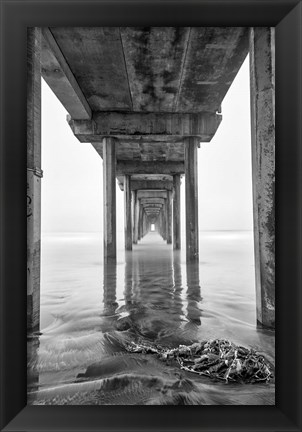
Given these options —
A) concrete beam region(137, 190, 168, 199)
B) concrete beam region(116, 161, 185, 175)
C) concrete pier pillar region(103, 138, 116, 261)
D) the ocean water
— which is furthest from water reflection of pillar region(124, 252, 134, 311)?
concrete beam region(137, 190, 168, 199)

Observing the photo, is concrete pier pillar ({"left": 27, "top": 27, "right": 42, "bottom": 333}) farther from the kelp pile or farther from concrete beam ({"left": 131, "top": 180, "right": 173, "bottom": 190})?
concrete beam ({"left": 131, "top": 180, "right": 173, "bottom": 190})

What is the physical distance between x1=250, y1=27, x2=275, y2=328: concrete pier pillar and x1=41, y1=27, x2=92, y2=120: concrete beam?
13.2 ft

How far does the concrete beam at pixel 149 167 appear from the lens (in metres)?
15.7

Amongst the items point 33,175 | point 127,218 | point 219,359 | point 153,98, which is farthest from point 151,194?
point 219,359

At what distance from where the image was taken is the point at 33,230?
3256mm

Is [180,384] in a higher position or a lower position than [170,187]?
lower

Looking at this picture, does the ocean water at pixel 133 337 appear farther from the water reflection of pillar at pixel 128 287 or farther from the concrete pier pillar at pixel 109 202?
the concrete pier pillar at pixel 109 202

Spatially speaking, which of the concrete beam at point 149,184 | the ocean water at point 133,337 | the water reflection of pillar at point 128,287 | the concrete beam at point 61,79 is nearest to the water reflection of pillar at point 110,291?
the ocean water at point 133,337
